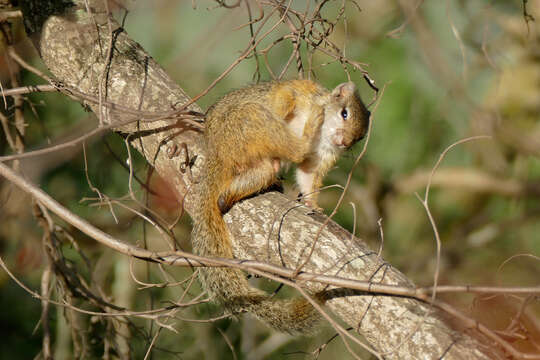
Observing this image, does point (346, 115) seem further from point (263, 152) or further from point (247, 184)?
point (247, 184)

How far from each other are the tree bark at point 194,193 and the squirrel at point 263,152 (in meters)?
0.08

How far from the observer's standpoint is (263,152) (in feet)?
8.01

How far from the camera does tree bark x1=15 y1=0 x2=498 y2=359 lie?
169 cm

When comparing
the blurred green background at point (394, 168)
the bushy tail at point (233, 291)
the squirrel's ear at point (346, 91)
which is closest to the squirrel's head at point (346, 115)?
the squirrel's ear at point (346, 91)

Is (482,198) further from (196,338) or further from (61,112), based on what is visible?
(61,112)

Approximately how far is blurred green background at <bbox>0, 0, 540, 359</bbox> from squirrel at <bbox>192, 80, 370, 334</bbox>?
955 millimetres

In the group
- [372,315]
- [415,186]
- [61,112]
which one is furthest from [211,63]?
[372,315]

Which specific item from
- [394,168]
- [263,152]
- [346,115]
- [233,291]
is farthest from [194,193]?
[394,168]

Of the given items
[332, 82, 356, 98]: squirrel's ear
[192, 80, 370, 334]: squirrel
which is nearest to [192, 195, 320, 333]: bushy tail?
[192, 80, 370, 334]: squirrel

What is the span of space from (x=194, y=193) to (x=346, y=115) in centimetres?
86

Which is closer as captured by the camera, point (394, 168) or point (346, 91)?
point (346, 91)

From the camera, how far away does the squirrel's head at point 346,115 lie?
2688mm

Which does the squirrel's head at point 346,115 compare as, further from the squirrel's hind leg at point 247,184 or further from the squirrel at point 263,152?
the squirrel's hind leg at point 247,184

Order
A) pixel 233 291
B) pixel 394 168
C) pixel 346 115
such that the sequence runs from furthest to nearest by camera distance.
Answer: pixel 394 168
pixel 346 115
pixel 233 291
